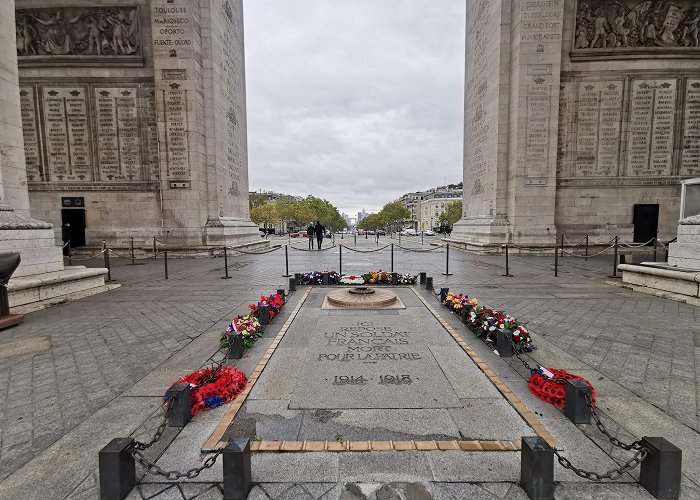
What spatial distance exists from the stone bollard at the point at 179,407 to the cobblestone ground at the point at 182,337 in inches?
38.2

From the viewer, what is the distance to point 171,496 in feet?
7.54

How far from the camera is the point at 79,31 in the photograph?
1817 centimetres

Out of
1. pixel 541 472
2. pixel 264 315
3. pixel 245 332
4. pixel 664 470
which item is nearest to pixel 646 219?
pixel 664 470

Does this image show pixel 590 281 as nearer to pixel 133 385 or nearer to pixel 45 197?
pixel 133 385

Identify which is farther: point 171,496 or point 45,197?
point 45,197

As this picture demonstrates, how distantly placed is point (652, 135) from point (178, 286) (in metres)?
24.9

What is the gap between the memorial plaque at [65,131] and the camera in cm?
1789

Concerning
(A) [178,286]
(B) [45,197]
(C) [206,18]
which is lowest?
(A) [178,286]

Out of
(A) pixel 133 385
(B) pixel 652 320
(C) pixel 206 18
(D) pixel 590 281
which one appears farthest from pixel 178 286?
(C) pixel 206 18

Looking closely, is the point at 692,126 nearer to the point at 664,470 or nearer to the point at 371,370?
the point at 664,470

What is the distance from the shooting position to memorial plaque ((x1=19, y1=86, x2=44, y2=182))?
17.7 m

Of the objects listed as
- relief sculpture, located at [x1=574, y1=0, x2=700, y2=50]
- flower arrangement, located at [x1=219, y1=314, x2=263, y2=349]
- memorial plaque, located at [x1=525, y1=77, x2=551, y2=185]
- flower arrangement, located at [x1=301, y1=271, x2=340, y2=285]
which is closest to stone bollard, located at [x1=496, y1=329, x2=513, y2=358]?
flower arrangement, located at [x1=219, y1=314, x2=263, y2=349]

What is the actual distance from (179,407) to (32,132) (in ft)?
76.0

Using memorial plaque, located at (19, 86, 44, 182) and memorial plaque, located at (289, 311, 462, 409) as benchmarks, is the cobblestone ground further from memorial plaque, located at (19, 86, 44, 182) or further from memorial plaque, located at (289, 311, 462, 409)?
memorial plaque, located at (19, 86, 44, 182)
